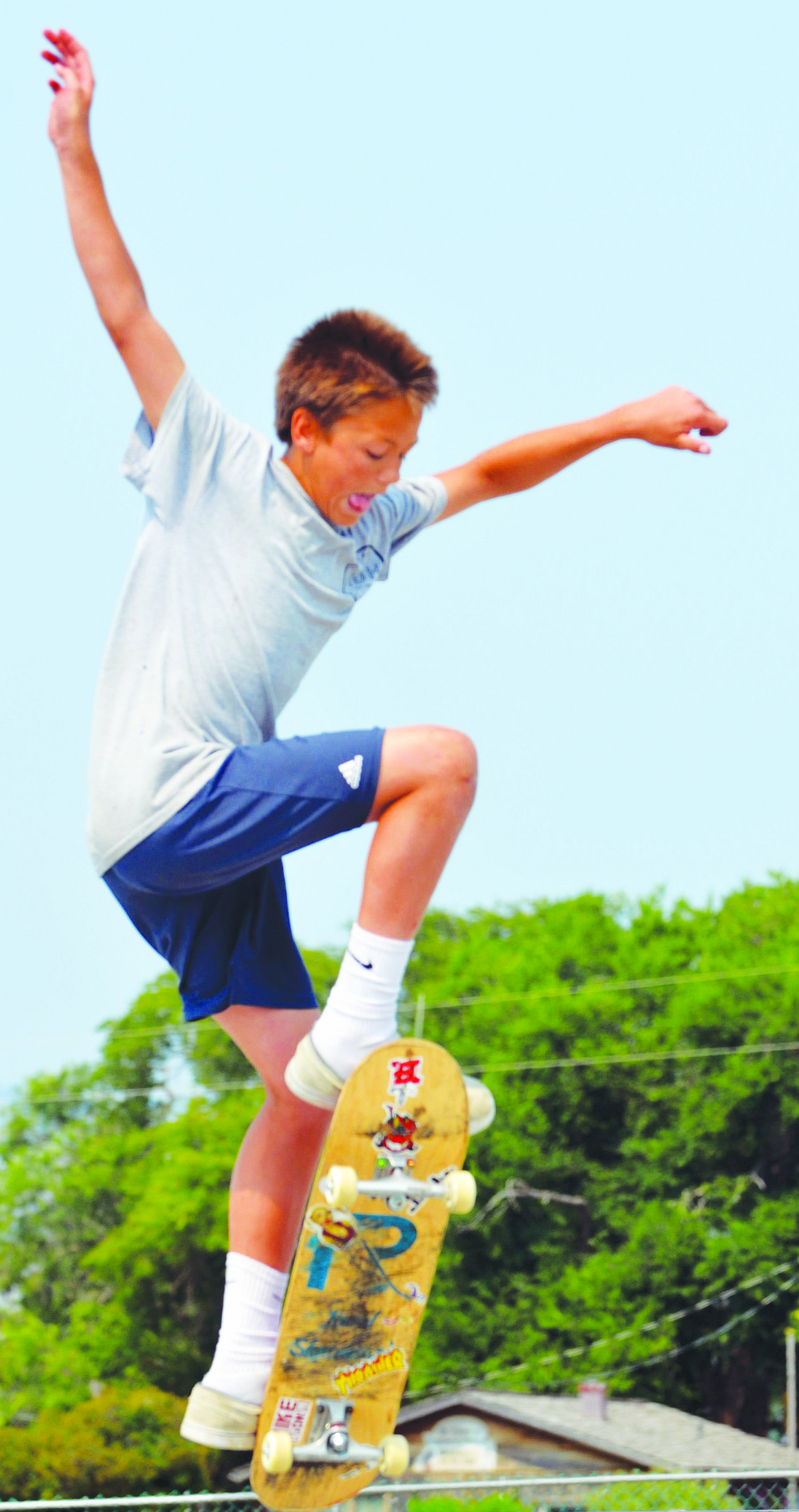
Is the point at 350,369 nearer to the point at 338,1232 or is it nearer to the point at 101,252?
the point at 101,252

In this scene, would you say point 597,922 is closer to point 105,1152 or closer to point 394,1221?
point 105,1152

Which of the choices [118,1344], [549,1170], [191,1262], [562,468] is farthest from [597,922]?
[562,468]

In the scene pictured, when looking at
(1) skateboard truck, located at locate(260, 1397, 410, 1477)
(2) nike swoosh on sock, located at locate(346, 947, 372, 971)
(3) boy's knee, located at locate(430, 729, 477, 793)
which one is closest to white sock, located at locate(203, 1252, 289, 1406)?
(1) skateboard truck, located at locate(260, 1397, 410, 1477)

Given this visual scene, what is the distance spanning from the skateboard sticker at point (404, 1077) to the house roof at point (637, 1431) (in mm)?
21652

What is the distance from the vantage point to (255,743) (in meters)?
3.23

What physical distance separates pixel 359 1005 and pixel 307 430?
47.9 inches

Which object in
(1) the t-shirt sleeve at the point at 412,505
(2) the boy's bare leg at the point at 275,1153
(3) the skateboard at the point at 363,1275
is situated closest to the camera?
(3) the skateboard at the point at 363,1275

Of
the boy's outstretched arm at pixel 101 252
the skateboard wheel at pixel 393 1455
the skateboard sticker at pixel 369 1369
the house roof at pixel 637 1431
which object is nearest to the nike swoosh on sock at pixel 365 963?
the skateboard sticker at pixel 369 1369

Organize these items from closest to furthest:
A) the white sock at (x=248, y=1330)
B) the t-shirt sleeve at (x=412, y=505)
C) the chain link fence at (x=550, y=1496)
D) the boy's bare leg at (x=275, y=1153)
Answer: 1. the white sock at (x=248, y=1330)
2. the boy's bare leg at (x=275, y=1153)
3. the t-shirt sleeve at (x=412, y=505)
4. the chain link fence at (x=550, y=1496)

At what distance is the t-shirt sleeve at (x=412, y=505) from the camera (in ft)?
12.0

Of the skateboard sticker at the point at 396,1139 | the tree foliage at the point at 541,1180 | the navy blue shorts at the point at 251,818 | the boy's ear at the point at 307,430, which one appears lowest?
the skateboard sticker at the point at 396,1139

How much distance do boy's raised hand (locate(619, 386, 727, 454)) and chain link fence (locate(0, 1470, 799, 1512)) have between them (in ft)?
8.57

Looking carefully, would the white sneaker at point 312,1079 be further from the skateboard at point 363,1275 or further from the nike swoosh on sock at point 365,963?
the nike swoosh on sock at point 365,963

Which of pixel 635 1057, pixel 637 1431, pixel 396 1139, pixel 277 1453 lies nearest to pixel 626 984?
pixel 635 1057
